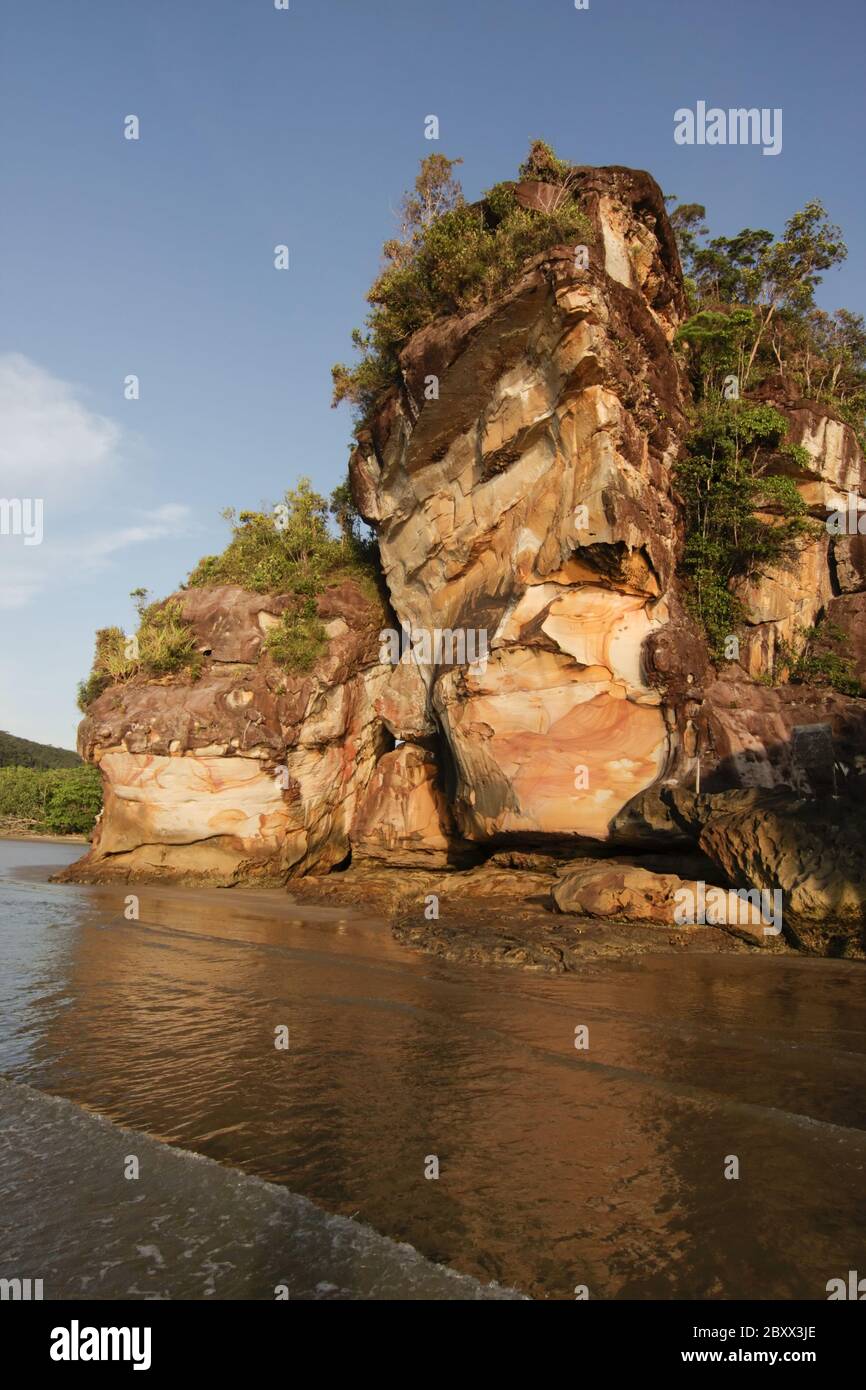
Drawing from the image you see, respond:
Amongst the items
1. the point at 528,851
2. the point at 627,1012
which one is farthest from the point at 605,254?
the point at 627,1012

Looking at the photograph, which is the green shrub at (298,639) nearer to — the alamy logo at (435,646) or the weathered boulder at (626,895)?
the alamy logo at (435,646)

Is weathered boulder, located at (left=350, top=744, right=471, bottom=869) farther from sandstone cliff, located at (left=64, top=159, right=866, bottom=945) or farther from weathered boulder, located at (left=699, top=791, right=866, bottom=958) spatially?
weathered boulder, located at (left=699, top=791, right=866, bottom=958)

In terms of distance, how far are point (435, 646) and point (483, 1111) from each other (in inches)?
604

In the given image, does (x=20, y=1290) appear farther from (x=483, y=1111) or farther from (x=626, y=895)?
(x=626, y=895)

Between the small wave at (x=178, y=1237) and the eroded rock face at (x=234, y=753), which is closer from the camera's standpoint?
the small wave at (x=178, y=1237)

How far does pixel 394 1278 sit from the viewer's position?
3416 mm

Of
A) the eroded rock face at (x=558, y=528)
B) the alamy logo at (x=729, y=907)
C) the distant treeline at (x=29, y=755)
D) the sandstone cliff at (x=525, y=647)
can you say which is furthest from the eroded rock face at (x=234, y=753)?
the distant treeline at (x=29, y=755)

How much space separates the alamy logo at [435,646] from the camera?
17469 mm

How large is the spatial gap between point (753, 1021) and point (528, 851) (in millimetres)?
9809

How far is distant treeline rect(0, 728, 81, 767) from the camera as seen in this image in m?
83.7
